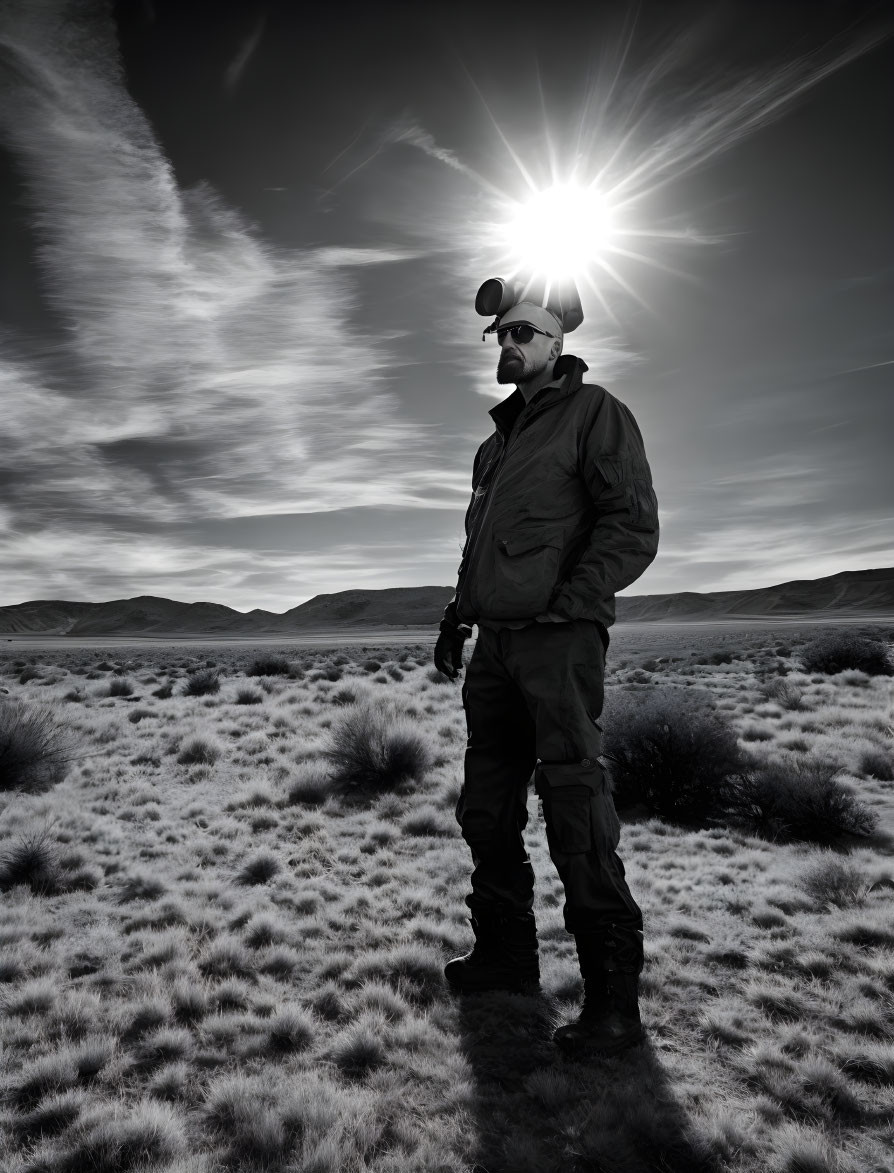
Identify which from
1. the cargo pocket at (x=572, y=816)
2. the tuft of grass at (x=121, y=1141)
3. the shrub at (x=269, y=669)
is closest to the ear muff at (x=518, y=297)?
the cargo pocket at (x=572, y=816)

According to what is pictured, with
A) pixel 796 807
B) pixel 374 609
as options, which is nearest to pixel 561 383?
pixel 796 807

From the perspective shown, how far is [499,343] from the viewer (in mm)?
3090

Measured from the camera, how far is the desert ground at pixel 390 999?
205cm

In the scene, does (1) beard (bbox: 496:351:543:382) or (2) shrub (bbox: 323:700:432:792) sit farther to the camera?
(2) shrub (bbox: 323:700:432:792)

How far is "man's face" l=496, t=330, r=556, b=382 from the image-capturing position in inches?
118

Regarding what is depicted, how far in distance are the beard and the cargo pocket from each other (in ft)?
5.79

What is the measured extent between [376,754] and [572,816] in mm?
4518

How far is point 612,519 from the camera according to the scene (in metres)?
2.71

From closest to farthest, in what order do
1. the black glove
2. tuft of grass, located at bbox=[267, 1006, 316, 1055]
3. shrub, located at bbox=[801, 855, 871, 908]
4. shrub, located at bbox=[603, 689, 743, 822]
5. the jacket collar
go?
tuft of grass, located at bbox=[267, 1006, 316, 1055] → the jacket collar → the black glove → shrub, located at bbox=[801, 855, 871, 908] → shrub, located at bbox=[603, 689, 743, 822]

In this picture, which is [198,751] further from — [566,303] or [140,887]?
[566,303]

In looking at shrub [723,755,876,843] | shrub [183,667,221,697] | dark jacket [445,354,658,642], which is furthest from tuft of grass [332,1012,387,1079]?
shrub [183,667,221,697]

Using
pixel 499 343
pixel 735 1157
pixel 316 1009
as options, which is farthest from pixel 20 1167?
pixel 499 343

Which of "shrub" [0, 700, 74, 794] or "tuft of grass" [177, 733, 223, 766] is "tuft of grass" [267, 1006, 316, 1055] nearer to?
"shrub" [0, 700, 74, 794]

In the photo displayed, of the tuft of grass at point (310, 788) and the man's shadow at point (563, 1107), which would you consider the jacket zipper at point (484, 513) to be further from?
the tuft of grass at point (310, 788)
